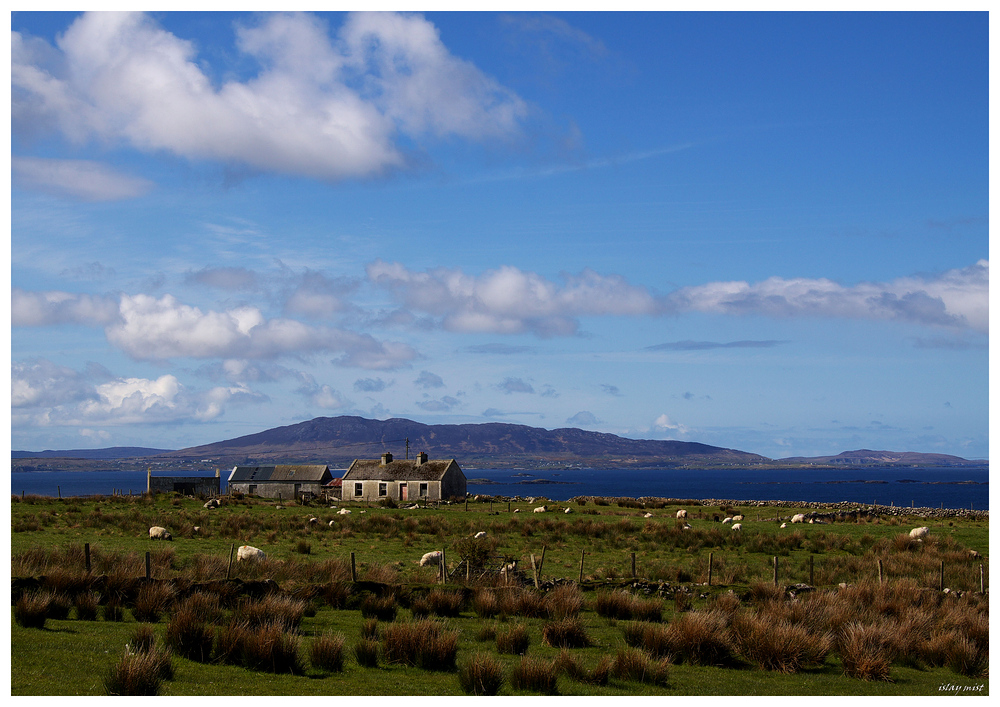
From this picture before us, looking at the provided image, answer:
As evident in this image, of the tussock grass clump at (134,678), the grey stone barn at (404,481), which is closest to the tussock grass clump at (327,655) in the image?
the tussock grass clump at (134,678)

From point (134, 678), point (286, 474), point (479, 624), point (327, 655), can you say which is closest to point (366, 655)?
point (327, 655)

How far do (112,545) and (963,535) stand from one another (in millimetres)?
39945

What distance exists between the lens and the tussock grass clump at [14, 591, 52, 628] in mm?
16203

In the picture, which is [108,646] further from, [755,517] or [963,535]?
[755,517]

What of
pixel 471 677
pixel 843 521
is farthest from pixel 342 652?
pixel 843 521

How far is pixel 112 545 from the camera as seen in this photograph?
31984mm

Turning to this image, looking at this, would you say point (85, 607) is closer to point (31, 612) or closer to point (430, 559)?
point (31, 612)

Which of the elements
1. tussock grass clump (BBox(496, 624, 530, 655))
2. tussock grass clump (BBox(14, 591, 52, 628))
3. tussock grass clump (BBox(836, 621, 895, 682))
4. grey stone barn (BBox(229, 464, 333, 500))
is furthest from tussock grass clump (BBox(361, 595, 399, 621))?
grey stone barn (BBox(229, 464, 333, 500))

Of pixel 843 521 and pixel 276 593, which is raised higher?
pixel 276 593

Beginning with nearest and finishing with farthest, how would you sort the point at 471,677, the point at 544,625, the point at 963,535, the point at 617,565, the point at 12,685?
the point at 12,685 → the point at 471,677 → the point at 544,625 → the point at 617,565 → the point at 963,535

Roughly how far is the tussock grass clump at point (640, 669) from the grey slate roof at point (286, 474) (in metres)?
75.5

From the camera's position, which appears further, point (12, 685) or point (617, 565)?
point (617, 565)

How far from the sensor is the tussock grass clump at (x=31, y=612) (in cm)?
1620

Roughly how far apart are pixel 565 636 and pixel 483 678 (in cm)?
472
